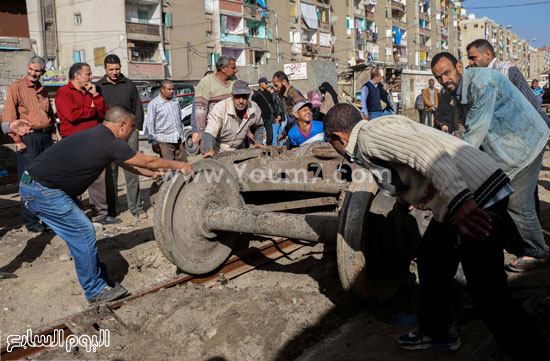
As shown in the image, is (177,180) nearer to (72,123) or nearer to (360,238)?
(360,238)

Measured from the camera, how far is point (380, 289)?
358cm

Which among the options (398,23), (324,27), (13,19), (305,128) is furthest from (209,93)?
(398,23)

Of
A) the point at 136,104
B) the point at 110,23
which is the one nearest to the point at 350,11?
the point at 110,23

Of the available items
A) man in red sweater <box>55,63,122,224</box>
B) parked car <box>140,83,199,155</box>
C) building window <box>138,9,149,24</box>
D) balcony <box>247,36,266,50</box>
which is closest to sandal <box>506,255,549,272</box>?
man in red sweater <box>55,63,122,224</box>

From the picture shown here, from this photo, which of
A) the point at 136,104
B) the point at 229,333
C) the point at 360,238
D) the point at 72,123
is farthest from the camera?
the point at 136,104

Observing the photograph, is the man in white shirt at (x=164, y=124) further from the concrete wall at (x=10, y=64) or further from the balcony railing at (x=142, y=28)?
the balcony railing at (x=142, y=28)

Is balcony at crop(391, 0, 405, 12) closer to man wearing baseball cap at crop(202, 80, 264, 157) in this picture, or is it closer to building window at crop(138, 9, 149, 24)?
building window at crop(138, 9, 149, 24)

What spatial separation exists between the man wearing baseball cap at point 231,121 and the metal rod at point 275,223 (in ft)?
3.36

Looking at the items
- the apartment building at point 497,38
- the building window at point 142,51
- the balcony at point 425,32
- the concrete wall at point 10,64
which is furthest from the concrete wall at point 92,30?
the apartment building at point 497,38

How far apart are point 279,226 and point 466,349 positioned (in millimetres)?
1684

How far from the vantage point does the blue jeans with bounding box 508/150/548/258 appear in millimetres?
3830

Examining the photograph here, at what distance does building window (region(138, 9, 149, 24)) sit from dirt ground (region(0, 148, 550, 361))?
35.3 meters

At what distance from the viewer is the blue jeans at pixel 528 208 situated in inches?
151

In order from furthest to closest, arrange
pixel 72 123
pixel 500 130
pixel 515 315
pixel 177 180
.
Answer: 1. pixel 72 123
2. pixel 177 180
3. pixel 500 130
4. pixel 515 315
